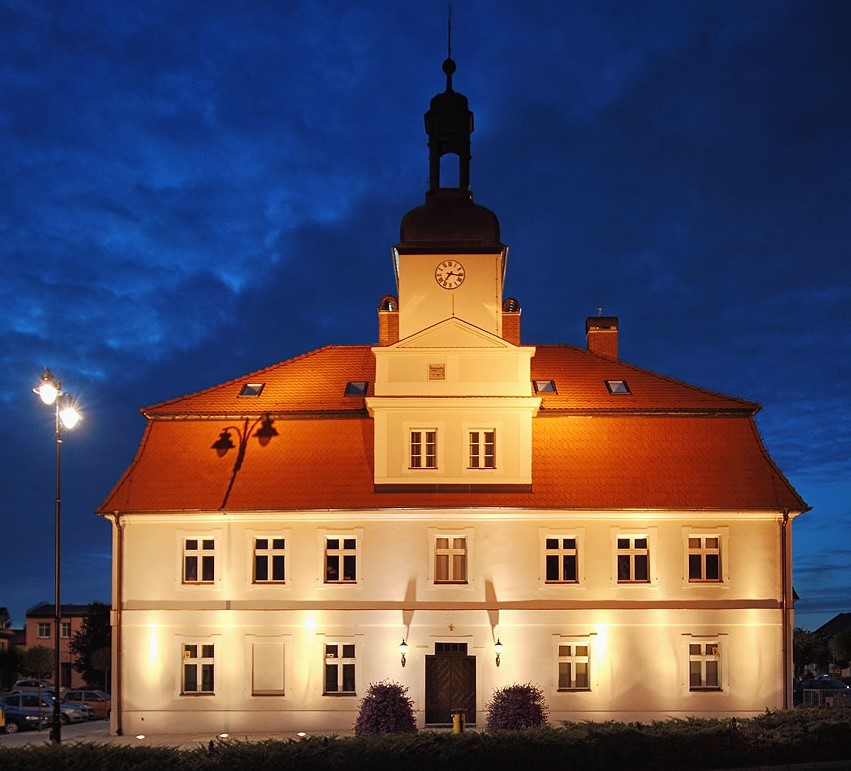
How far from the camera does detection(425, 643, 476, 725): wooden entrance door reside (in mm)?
30906

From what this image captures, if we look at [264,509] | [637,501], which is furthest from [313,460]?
[637,501]

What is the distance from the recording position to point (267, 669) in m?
31.3

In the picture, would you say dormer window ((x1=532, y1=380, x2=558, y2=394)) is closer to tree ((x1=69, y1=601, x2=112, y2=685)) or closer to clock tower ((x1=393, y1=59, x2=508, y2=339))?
clock tower ((x1=393, y1=59, x2=508, y2=339))

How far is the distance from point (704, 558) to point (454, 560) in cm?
738

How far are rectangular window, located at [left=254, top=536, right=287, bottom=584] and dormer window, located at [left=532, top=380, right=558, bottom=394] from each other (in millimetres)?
9526

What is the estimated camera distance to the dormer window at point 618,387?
34.7m

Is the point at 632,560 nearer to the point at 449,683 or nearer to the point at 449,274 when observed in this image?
the point at 449,683

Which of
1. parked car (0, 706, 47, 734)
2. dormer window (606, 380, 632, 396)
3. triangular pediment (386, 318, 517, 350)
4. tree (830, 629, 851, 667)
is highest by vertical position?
triangular pediment (386, 318, 517, 350)

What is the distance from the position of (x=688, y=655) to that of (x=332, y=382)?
45.7 feet

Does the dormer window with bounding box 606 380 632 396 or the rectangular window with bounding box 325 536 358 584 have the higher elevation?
the dormer window with bounding box 606 380 632 396

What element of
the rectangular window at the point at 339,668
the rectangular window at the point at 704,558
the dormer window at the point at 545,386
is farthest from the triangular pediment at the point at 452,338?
the rectangular window at the point at 339,668

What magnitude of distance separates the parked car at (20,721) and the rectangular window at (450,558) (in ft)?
51.2

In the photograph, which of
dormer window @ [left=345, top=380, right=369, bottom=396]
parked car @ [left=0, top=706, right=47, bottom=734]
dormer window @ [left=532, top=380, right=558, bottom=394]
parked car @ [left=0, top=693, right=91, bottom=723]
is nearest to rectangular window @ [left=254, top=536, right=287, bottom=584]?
dormer window @ [left=345, top=380, right=369, bottom=396]

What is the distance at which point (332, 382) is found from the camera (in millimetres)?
35469
